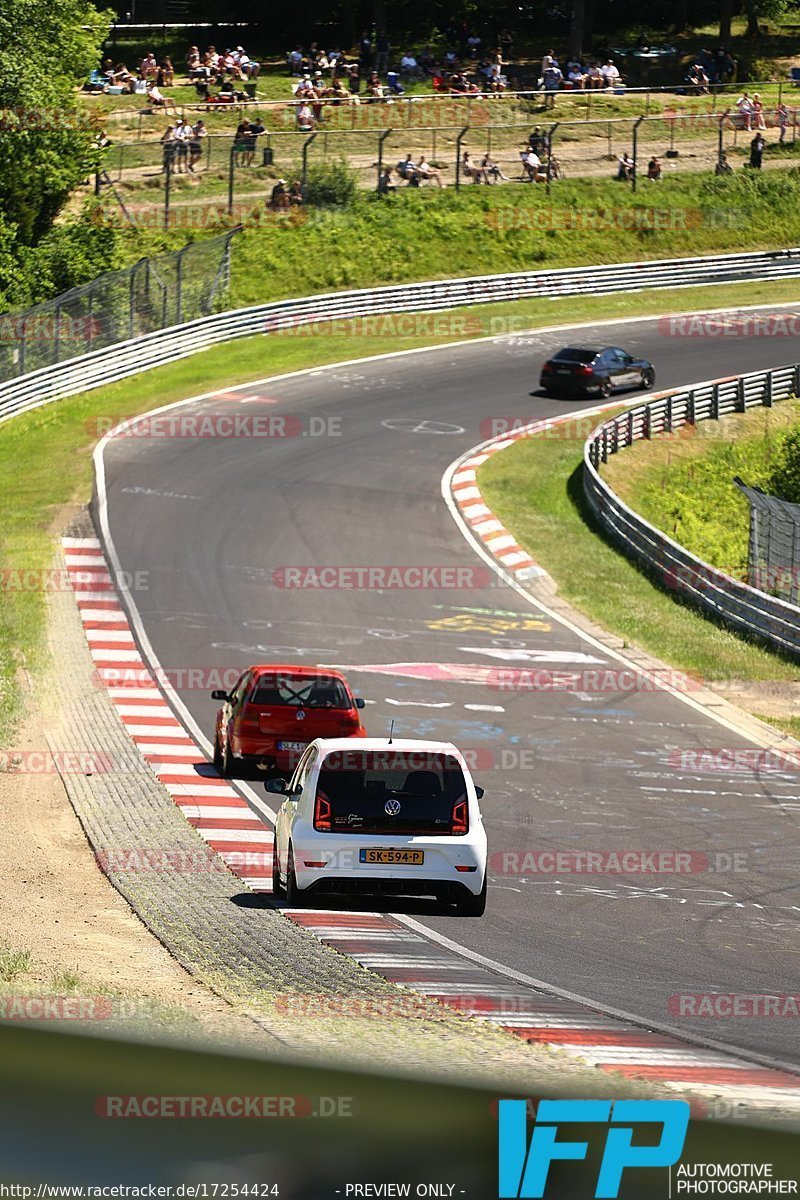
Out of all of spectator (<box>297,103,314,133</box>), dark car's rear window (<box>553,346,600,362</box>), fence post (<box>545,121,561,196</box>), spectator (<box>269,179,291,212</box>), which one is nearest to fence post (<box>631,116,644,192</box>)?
fence post (<box>545,121,561,196</box>)

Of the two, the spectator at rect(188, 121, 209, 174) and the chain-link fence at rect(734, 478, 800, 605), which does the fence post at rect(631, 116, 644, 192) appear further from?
the chain-link fence at rect(734, 478, 800, 605)

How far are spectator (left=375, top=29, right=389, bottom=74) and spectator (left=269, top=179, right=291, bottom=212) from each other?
11920 millimetres

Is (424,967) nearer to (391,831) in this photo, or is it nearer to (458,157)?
(391,831)

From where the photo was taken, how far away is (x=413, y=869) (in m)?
14.4

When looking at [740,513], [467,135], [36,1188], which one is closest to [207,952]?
[36,1188]

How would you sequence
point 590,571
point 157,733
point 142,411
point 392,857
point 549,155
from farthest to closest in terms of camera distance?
point 549,155, point 142,411, point 590,571, point 157,733, point 392,857

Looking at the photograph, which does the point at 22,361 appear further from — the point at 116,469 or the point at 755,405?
the point at 755,405

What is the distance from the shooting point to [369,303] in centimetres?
5638

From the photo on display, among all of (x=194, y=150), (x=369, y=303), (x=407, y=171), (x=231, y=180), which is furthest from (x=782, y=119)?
(x=194, y=150)

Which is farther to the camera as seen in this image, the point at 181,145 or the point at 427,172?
the point at 427,172

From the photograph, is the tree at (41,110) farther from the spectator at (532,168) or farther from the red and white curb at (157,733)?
the red and white curb at (157,733)

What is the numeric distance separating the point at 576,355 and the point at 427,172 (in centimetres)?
1730

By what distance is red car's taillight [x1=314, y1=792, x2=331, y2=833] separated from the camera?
14.4 meters

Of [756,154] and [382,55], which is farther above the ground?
[382,55]
